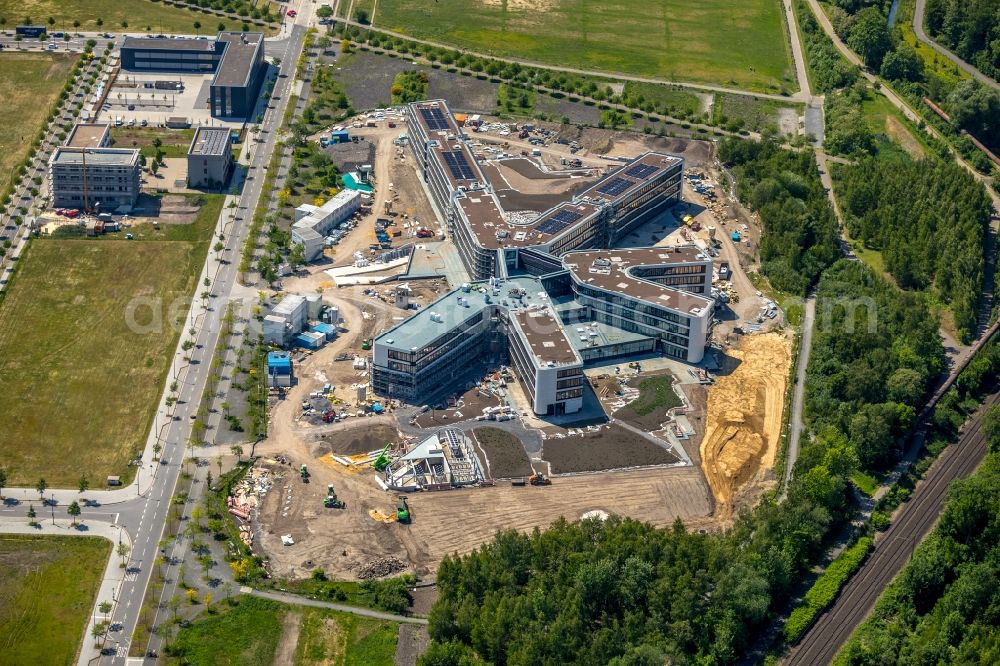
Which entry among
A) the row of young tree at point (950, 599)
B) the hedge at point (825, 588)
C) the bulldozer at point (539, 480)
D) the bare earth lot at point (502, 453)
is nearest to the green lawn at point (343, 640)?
the bulldozer at point (539, 480)

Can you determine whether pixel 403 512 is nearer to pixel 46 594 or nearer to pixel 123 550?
pixel 123 550

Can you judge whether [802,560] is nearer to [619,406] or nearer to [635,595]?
[635,595]

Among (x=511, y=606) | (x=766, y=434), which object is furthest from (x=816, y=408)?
(x=511, y=606)

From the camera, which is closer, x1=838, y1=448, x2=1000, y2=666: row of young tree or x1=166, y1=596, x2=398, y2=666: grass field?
x1=166, y1=596, x2=398, y2=666: grass field

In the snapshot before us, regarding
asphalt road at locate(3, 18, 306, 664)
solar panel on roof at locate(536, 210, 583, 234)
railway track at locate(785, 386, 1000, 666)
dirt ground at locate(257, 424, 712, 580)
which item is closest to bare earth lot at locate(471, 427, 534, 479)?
dirt ground at locate(257, 424, 712, 580)

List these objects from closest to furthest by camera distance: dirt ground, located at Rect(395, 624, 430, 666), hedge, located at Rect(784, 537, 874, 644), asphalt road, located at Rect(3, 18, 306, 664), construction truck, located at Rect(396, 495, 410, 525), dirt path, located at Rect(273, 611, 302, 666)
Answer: dirt path, located at Rect(273, 611, 302, 666) < dirt ground, located at Rect(395, 624, 430, 666) < asphalt road, located at Rect(3, 18, 306, 664) < hedge, located at Rect(784, 537, 874, 644) < construction truck, located at Rect(396, 495, 410, 525)

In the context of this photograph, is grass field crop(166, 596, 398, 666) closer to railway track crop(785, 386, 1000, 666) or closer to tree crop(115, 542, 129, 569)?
tree crop(115, 542, 129, 569)

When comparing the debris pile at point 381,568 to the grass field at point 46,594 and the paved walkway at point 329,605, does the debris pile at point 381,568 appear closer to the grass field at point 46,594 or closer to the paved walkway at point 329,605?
the paved walkway at point 329,605
